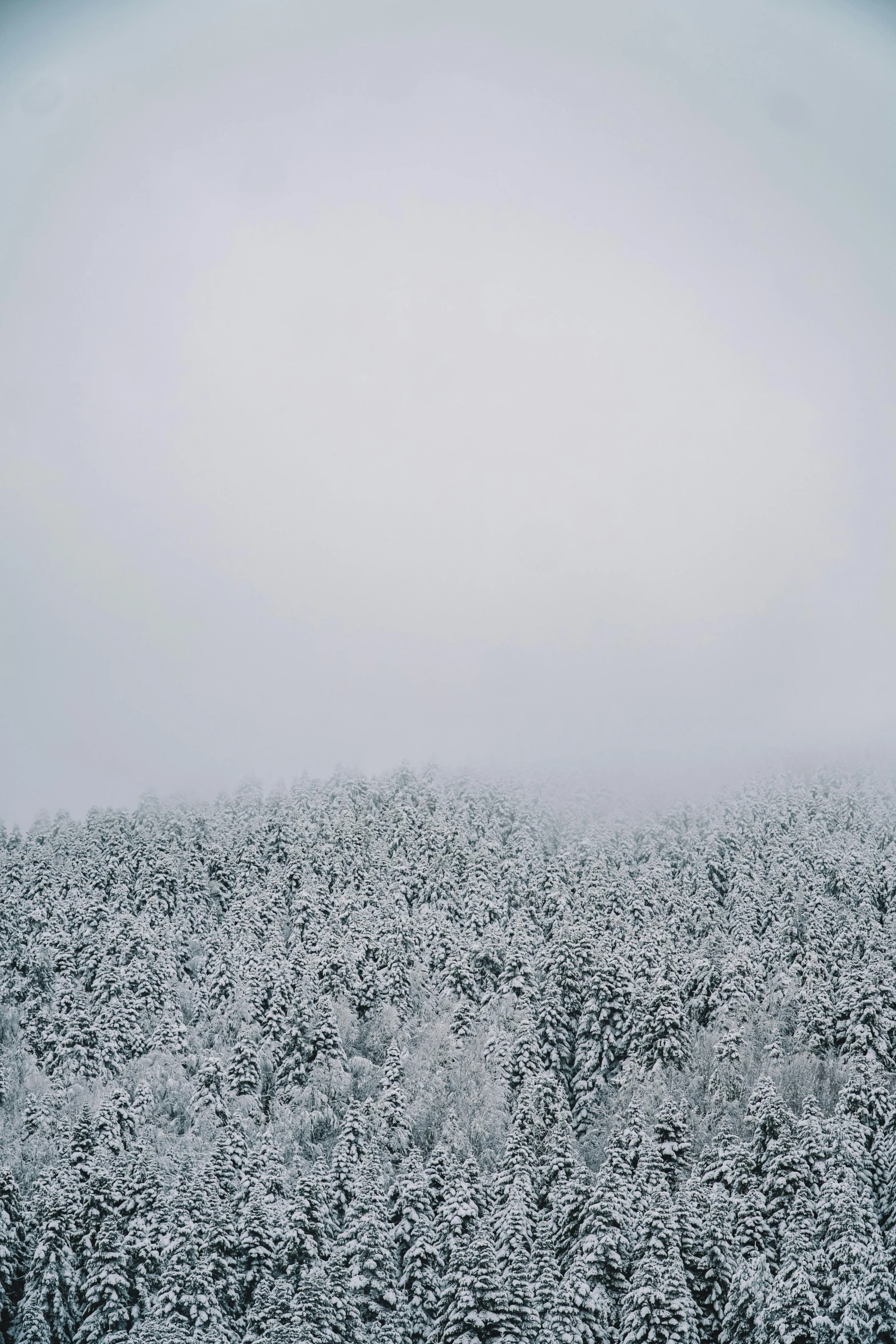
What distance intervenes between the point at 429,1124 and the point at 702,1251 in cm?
2525

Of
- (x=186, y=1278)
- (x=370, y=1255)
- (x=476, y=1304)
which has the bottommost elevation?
(x=476, y=1304)

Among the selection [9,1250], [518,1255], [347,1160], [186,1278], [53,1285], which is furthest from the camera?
[347,1160]

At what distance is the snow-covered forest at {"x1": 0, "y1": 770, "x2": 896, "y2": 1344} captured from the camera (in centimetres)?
3912

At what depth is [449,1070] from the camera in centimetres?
6975

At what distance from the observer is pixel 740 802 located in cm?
11888

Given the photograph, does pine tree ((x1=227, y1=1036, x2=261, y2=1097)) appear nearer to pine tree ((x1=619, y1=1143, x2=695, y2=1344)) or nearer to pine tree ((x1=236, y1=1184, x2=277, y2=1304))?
pine tree ((x1=236, y1=1184, x2=277, y2=1304))

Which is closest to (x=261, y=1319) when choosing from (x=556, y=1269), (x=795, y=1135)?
(x=556, y=1269)

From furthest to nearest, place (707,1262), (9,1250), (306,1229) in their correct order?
(306,1229)
(9,1250)
(707,1262)

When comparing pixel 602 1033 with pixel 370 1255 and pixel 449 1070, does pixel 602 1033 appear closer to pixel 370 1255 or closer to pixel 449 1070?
pixel 449 1070

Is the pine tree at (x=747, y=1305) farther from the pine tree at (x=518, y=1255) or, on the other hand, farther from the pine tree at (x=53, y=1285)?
the pine tree at (x=53, y=1285)

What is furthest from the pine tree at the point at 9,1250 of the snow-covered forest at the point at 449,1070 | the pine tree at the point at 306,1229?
the pine tree at the point at 306,1229

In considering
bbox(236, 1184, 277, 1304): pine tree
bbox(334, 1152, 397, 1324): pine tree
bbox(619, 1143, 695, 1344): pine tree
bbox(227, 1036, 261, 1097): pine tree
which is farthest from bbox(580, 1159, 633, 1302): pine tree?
bbox(227, 1036, 261, 1097): pine tree

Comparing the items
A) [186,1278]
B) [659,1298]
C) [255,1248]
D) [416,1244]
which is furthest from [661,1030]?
[186,1278]

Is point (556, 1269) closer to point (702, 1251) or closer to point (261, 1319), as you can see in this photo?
point (702, 1251)
